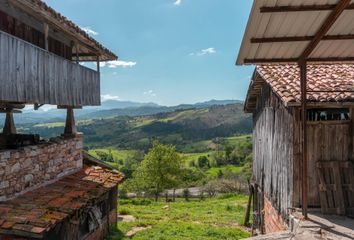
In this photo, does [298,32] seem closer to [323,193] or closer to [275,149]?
[323,193]

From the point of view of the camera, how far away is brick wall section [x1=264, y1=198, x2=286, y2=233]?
376 inches

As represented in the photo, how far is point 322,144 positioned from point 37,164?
820 centimetres

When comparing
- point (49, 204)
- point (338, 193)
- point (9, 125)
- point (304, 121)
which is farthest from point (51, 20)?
point (338, 193)

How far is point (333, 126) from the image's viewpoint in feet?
28.0

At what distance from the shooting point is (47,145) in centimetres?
1171

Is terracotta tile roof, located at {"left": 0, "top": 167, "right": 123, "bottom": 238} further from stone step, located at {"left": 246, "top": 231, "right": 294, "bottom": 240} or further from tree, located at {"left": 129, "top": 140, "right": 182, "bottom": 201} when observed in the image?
tree, located at {"left": 129, "top": 140, "right": 182, "bottom": 201}

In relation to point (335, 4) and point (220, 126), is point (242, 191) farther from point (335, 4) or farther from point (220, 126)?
point (220, 126)

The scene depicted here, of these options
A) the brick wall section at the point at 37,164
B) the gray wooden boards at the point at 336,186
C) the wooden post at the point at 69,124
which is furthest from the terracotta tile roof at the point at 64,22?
the gray wooden boards at the point at 336,186

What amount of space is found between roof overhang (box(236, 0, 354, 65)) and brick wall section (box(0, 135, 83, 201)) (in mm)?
6511

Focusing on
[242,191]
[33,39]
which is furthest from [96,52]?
[242,191]

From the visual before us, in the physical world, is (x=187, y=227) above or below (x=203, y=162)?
above

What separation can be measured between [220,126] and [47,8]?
114m

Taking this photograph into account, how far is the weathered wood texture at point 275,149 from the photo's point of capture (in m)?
8.85

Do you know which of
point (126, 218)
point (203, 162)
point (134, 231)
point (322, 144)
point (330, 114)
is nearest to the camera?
point (322, 144)
